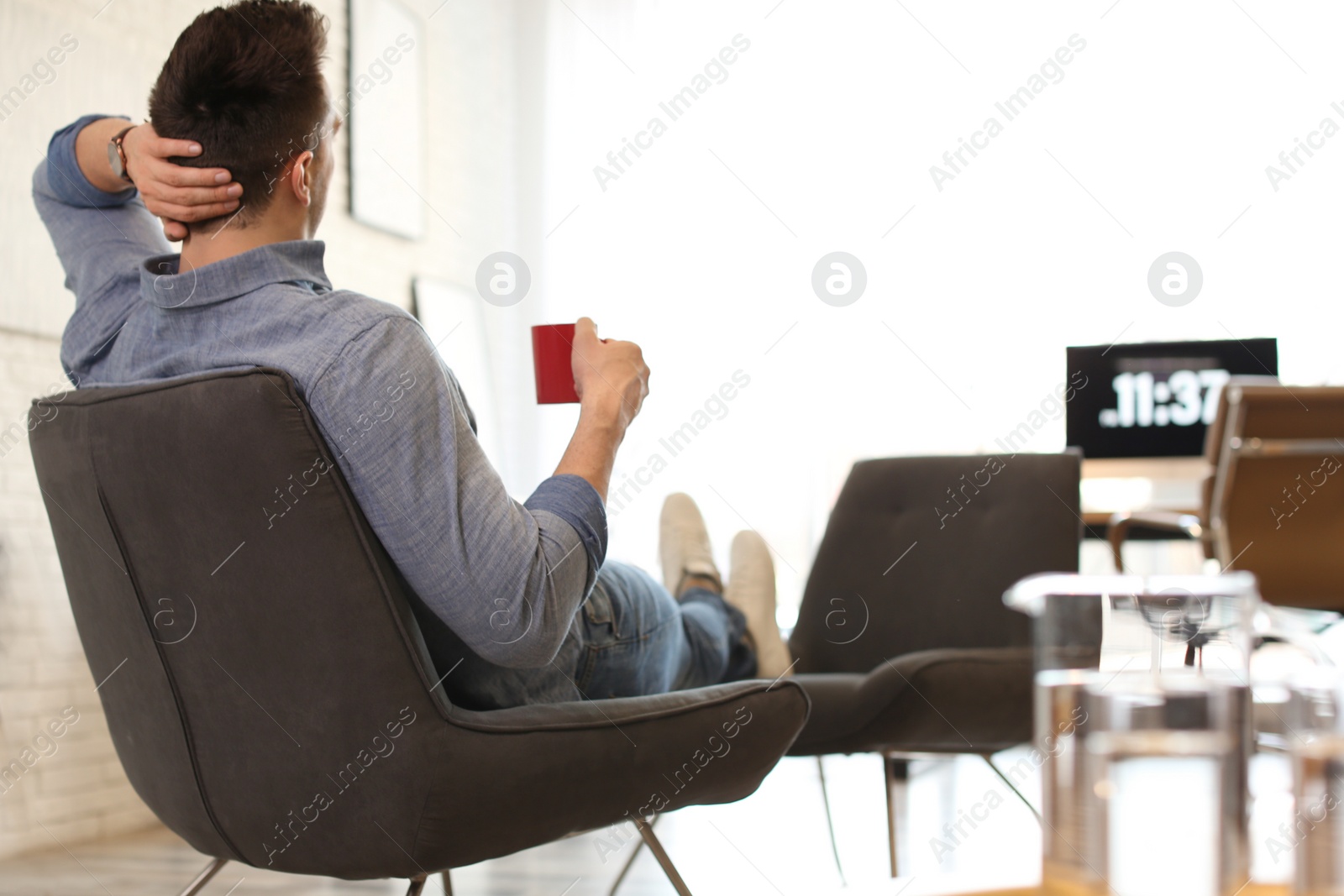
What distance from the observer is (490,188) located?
15.6 ft

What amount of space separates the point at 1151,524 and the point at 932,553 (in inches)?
50.6

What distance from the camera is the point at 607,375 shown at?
118 centimetres

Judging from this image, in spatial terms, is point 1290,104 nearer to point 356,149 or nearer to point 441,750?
point 356,149

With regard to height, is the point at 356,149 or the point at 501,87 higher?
the point at 501,87

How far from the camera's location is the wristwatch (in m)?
1.28

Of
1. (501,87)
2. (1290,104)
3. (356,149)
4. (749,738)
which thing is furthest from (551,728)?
(1290,104)

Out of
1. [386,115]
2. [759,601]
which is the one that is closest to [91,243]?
[759,601]

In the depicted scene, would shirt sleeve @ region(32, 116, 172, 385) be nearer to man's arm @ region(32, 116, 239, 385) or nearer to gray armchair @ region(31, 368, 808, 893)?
man's arm @ region(32, 116, 239, 385)

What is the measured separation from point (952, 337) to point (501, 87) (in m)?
2.33

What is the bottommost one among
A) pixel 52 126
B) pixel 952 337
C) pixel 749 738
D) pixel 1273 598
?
pixel 1273 598

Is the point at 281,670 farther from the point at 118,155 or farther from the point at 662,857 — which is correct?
the point at 118,155

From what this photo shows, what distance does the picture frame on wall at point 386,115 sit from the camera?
3924 millimetres

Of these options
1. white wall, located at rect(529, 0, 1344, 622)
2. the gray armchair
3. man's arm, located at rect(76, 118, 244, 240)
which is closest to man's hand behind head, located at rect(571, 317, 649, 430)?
the gray armchair

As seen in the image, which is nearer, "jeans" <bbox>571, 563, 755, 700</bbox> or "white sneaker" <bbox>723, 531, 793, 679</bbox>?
"jeans" <bbox>571, 563, 755, 700</bbox>
